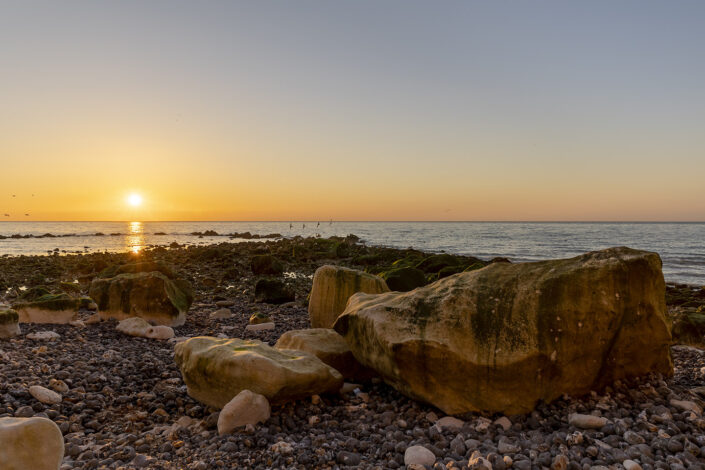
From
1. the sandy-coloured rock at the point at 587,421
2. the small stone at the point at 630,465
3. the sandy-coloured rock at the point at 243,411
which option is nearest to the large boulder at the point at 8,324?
the sandy-coloured rock at the point at 243,411

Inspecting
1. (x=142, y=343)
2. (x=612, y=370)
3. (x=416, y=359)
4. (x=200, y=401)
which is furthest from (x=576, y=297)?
(x=142, y=343)

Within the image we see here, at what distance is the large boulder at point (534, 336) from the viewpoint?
4.81m

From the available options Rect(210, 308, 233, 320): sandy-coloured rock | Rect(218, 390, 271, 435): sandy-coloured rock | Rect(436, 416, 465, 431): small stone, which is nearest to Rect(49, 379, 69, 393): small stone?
Answer: Rect(218, 390, 271, 435): sandy-coloured rock

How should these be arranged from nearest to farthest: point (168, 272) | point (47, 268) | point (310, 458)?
point (310, 458), point (168, 272), point (47, 268)

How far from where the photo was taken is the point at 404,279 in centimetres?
1323

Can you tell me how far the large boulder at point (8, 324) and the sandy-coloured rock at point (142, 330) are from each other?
1670 millimetres

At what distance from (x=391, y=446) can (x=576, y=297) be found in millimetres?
2681

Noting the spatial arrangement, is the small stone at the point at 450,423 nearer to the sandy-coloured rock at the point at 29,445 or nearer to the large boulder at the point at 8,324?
the sandy-coloured rock at the point at 29,445

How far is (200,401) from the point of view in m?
5.31

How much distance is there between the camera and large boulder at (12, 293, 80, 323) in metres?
8.95

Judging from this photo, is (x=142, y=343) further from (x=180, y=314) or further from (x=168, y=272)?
(x=168, y=272)

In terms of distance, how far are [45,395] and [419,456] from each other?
4.46 metres

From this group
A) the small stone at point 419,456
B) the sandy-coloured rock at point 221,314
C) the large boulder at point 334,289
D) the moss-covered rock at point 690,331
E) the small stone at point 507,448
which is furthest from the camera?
the sandy-coloured rock at point 221,314

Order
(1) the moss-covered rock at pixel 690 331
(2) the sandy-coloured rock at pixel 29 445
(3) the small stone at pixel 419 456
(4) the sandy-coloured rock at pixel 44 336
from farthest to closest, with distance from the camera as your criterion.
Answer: (1) the moss-covered rock at pixel 690 331 → (4) the sandy-coloured rock at pixel 44 336 → (3) the small stone at pixel 419 456 → (2) the sandy-coloured rock at pixel 29 445
